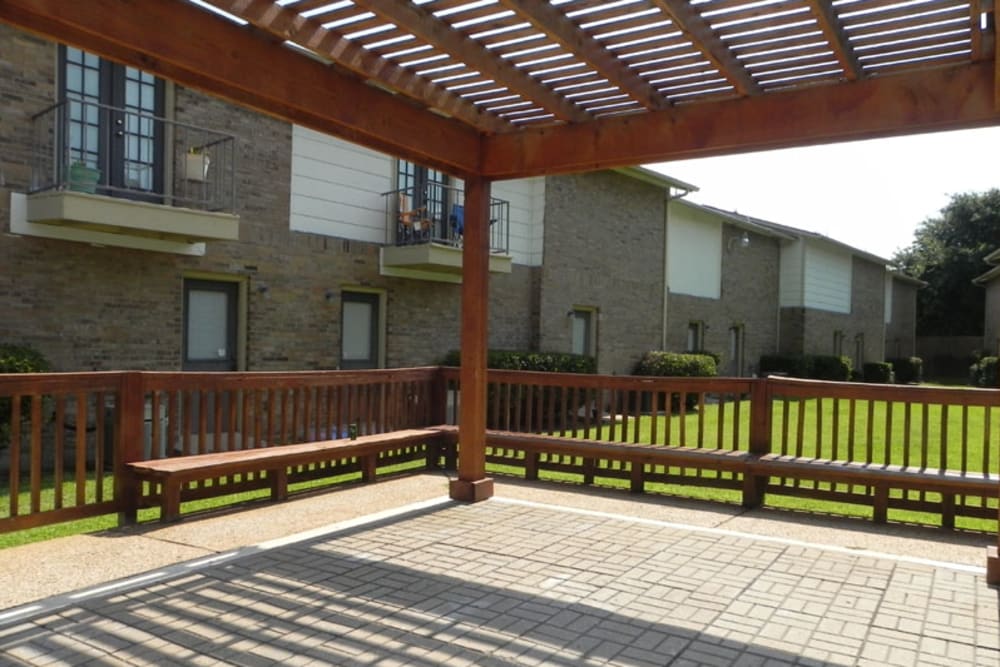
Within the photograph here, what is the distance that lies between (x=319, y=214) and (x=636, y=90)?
827 cm

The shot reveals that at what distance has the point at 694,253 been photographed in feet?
77.1

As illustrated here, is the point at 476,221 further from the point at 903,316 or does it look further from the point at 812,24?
the point at 903,316

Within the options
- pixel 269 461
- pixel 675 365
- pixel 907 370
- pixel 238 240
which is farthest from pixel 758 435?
pixel 907 370

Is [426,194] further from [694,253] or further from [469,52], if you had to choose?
[694,253]

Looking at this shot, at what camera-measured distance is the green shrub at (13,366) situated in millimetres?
8562

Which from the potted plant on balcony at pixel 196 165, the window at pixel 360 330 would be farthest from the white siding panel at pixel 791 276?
the potted plant on balcony at pixel 196 165

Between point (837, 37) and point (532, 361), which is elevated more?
point (837, 37)

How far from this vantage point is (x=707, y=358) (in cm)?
2058

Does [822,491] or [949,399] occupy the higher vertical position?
[949,399]

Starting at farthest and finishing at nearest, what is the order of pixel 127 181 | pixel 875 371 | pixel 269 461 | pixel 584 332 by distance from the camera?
pixel 875 371 < pixel 584 332 < pixel 127 181 < pixel 269 461

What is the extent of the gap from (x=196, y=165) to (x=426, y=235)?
13.8ft

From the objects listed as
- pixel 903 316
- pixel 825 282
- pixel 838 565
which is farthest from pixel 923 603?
pixel 903 316

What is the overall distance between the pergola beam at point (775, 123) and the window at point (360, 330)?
7.33m

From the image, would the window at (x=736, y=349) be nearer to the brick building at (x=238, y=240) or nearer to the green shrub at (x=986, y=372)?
the brick building at (x=238, y=240)
